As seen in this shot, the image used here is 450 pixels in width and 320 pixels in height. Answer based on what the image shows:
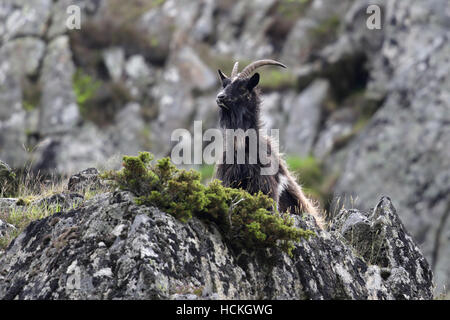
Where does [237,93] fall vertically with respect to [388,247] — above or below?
above

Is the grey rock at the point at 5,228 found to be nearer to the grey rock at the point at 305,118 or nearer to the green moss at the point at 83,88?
the grey rock at the point at 305,118

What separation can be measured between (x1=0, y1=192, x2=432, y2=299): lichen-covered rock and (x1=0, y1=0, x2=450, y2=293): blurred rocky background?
48.5 feet

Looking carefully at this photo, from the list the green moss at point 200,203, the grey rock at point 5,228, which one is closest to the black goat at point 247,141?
the green moss at point 200,203

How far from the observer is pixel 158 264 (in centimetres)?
721

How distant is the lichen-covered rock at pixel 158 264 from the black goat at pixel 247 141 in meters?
2.69

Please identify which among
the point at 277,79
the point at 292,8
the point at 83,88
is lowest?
the point at 277,79

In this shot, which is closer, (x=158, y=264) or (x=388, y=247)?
(x=158, y=264)

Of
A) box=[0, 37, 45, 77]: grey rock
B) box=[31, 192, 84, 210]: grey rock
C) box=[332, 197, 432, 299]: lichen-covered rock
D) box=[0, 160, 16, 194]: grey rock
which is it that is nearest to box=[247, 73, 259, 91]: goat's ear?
box=[332, 197, 432, 299]: lichen-covered rock

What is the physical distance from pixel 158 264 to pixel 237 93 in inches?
242

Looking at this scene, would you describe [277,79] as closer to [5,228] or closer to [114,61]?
[114,61]

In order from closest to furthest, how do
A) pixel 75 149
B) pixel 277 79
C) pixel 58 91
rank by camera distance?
1. pixel 277 79
2. pixel 75 149
3. pixel 58 91

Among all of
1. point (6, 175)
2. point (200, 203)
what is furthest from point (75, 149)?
point (200, 203)

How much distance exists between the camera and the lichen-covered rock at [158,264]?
7.18m

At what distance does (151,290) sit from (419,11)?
1038 inches
